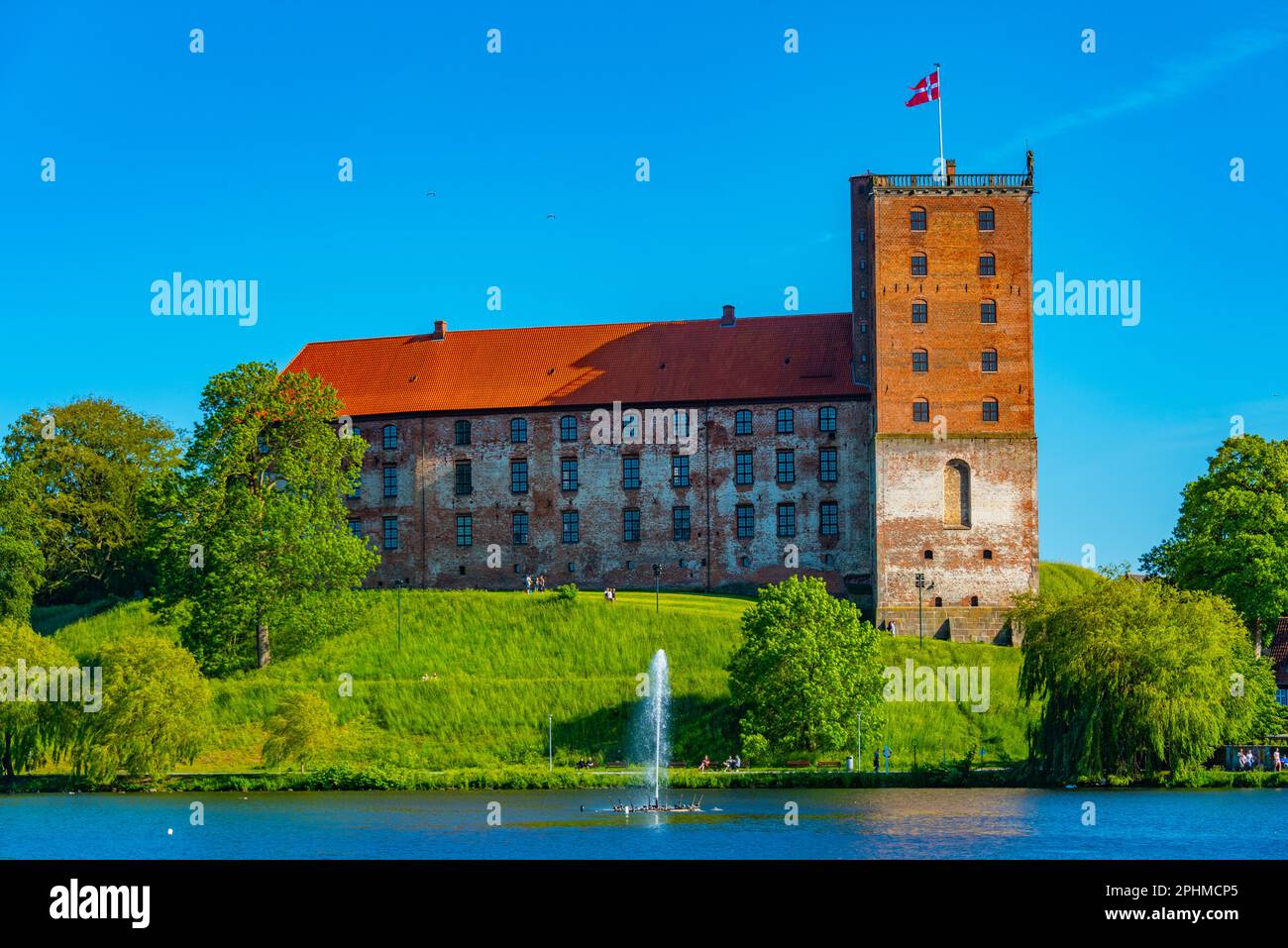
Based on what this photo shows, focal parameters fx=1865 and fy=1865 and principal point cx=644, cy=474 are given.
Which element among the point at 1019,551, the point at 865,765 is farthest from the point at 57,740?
the point at 1019,551

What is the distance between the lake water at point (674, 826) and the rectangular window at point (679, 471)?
27155 millimetres

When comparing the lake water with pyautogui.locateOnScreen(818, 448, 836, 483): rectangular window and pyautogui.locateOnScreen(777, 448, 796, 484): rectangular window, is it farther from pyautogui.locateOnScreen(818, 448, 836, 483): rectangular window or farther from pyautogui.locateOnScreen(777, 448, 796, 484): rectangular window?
pyautogui.locateOnScreen(777, 448, 796, 484): rectangular window

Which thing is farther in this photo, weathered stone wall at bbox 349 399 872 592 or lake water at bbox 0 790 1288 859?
weathered stone wall at bbox 349 399 872 592

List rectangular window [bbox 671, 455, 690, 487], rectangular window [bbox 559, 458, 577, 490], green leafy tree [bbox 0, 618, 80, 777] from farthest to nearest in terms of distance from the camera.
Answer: rectangular window [bbox 559, 458, 577, 490], rectangular window [bbox 671, 455, 690, 487], green leafy tree [bbox 0, 618, 80, 777]

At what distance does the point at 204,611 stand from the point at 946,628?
96.3ft

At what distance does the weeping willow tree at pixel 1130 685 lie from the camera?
2078 inches

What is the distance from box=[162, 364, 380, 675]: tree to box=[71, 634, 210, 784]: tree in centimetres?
913

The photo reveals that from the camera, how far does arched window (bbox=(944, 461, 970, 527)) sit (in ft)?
253

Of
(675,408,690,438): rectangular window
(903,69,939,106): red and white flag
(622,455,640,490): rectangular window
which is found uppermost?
(903,69,939,106): red and white flag

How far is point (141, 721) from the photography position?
5769 centimetres

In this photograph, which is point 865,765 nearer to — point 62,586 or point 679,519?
point 679,519

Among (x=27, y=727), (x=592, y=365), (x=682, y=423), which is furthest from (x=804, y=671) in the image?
(x=592, y=365)

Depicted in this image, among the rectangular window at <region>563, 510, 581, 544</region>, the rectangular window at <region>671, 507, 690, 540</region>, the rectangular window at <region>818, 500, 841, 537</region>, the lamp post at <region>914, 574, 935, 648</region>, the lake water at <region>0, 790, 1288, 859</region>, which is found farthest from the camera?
the rectangular window at <region>563, 510, 581, 544</region>

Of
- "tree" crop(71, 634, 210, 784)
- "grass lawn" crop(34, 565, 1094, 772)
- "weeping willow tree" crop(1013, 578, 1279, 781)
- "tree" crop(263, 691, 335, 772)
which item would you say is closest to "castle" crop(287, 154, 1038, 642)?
"grass lawn" crop(34, 565, 1094, 772)
